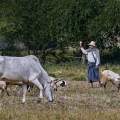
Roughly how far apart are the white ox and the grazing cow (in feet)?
15.6

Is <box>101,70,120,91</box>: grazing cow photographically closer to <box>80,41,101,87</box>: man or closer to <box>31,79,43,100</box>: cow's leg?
<box>80,41,101,87</box>: man

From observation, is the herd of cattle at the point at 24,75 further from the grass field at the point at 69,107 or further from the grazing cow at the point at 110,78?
the grazing cow at the point at 110,78

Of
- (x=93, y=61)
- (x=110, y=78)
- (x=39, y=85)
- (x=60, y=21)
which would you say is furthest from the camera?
(x=60, y=21)

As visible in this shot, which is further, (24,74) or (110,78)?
(110,78)

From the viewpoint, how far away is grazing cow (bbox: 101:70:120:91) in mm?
18219

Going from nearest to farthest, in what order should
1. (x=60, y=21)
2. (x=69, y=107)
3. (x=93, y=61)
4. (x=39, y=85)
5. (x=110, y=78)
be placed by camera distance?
(x=69, y=107)
(x=39, y=85)
(x=110, y=78)
(x=93, y=61)
(x=60, y=21)

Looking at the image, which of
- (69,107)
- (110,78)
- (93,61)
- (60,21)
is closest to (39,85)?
(69,107)

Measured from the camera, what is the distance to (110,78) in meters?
18.7

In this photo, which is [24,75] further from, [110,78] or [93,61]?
[93,61]

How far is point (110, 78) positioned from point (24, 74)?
562 cm

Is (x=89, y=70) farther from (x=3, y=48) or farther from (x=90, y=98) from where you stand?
(x=3, y=48)

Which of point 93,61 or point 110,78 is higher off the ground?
point 93,61

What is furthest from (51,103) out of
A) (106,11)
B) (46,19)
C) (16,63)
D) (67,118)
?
(46,19)

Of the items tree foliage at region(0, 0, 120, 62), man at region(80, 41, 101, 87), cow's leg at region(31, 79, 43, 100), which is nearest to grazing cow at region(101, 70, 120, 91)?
man at region(80, 41, 101, 87)
